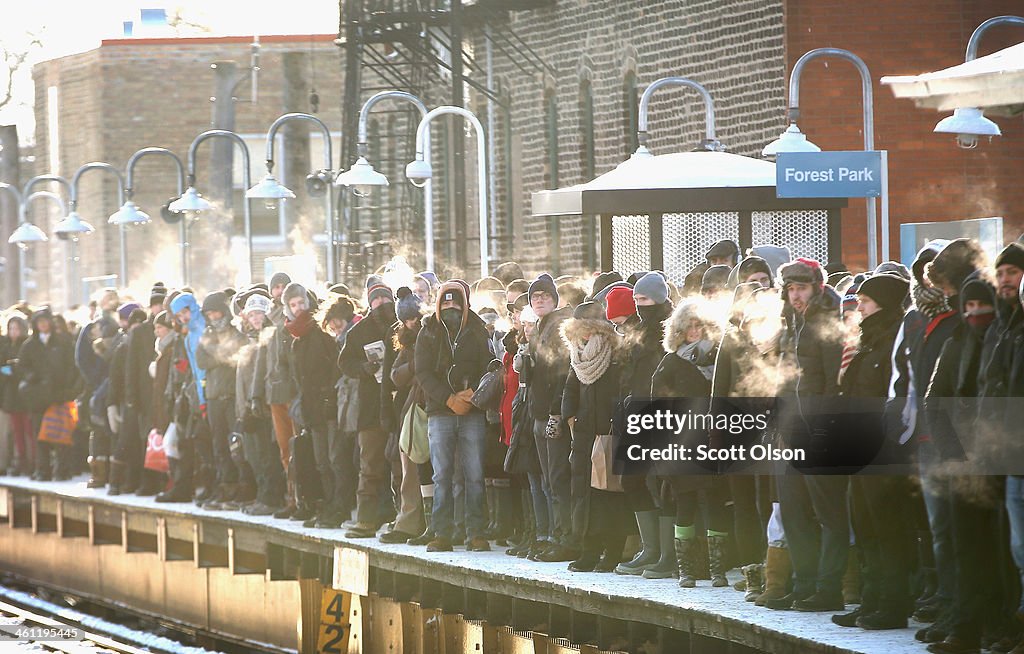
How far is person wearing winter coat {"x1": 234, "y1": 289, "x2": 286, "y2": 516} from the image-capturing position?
54.9 ft

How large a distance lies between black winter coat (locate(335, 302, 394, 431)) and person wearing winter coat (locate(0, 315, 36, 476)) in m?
8.49

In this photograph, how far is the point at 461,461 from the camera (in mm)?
14078

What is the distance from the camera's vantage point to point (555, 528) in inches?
519

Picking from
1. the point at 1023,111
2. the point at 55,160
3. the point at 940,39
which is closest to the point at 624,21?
the point at 940,39

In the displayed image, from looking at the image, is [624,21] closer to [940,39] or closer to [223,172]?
[940,39]

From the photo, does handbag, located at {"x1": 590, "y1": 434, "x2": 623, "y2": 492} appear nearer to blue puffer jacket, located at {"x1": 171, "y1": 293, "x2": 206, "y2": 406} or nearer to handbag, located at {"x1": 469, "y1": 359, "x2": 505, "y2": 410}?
handbag, located at {"x1": 469, "y1": 359, "x2": 505, "y2": 410}

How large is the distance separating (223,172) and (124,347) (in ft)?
56.8

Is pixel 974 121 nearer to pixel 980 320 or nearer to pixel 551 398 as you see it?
pixel 551 398

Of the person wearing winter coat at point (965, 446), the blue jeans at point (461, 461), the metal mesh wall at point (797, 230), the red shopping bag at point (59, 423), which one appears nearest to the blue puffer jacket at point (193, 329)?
the blue jeans at point (461, 461)

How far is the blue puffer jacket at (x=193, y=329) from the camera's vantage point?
58.9ft

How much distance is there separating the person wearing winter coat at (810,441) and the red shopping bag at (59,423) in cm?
1307

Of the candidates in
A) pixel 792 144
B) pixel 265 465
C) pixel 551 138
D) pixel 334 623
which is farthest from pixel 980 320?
pixel 551 138

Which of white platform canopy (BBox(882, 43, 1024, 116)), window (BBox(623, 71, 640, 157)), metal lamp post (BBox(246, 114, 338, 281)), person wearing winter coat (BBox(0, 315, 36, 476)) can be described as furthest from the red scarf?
window (BBox(623, 71, 640, 157))

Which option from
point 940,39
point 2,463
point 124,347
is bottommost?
point 2,463
